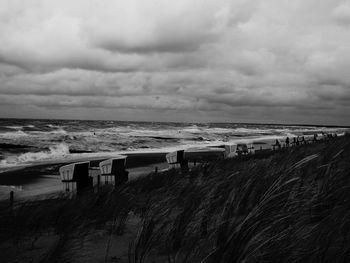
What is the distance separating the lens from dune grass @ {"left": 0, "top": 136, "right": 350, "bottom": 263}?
2.48 m

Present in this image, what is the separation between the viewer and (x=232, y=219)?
3.28 m

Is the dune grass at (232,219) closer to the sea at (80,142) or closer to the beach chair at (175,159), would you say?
the beach chair at (175,159)

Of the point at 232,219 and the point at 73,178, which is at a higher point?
the point at 232,219

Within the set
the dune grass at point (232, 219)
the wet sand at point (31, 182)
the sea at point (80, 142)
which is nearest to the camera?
the dune grass at point (232, 219)

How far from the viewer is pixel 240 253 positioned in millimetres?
2500

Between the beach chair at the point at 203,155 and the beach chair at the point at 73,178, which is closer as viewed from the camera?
the beach chair at the point at 73,178

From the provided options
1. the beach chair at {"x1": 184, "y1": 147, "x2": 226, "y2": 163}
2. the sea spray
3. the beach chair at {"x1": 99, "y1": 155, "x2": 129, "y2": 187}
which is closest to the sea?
the sea spray

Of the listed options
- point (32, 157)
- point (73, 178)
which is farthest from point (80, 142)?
point (73, 178)

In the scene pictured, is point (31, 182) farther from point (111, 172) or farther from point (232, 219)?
point (232, 219)

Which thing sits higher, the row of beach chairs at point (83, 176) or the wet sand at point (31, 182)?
the row of beach chairs at point (83, 176)

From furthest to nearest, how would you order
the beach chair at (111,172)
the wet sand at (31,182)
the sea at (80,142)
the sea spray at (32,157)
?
the sea at (80,142), the sea spray at (32,157), the wet sand at (31,182), the beach chair at (111,172)

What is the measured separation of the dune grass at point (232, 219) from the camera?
2.48 metres

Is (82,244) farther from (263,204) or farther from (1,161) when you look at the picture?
(1,161)

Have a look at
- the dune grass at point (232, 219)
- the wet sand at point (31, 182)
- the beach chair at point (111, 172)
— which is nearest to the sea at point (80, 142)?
the wet sand at point (31, 182)
